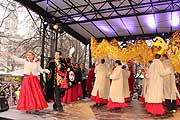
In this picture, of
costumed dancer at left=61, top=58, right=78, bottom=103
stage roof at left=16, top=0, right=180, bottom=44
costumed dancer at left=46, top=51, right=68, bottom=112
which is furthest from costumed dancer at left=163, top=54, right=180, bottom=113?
stage roof at left=16, top=0, right=180, bottom=44

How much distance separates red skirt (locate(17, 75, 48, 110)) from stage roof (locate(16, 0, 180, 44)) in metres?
5.18

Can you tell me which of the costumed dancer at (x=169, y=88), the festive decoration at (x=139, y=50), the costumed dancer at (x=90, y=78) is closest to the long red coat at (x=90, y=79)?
the costumed dancer at (x=90, y=78)

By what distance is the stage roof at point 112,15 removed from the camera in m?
10.2

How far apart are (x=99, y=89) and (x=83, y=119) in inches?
84.7

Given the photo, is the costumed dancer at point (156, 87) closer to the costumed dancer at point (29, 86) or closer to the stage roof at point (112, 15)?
the costumed dancer at point (29, 86)

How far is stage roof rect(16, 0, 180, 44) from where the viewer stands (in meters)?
10.2

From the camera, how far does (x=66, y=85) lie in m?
6.49

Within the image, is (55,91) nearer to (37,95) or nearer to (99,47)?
(37,95)

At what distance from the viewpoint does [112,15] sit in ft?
37.5

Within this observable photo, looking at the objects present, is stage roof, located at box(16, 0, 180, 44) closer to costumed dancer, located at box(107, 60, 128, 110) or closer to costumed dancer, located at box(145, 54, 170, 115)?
costumed dancer, located at box(107, 60, 128, 110)

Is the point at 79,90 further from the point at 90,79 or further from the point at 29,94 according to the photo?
the point at 29,94

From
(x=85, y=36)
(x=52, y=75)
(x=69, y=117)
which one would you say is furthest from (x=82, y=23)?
(x=69, y=117)

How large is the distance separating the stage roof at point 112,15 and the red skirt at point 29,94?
5.18 m

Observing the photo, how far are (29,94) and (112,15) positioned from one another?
6.33 m
